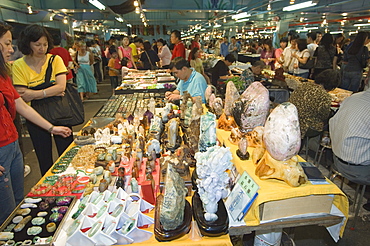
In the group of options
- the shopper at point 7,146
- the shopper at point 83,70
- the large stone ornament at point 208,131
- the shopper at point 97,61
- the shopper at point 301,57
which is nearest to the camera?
the shopper at point 7,146

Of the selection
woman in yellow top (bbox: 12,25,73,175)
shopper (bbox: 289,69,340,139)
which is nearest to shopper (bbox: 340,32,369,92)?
shopper (bbox: 289,69,340,139)

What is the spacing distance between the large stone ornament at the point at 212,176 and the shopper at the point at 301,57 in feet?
18.7

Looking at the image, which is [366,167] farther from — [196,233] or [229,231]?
[196,233]

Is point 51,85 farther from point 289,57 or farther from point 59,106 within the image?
point 289,57

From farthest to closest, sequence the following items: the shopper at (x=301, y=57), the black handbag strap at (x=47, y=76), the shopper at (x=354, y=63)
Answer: the shopper at (x=301, y=57) → the shopper at (x=354, y=63) → the black handbag strap at (x=47, y=76)

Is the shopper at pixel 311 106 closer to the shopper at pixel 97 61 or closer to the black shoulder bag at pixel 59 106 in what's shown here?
the black shoulder bag at pixel 59 106

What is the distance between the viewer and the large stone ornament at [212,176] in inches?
51.8

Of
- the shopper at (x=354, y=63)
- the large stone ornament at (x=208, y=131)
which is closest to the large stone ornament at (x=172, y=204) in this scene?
the large stone ornament at (x=208, y=131)

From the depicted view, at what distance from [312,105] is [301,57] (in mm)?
3809

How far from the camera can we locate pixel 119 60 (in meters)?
8.62

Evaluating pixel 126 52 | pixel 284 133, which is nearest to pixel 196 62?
pixel 126 52

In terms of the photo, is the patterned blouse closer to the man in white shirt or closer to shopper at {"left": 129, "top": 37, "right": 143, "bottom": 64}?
the man in white shirt

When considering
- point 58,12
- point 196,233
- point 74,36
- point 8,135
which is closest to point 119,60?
point 58,12

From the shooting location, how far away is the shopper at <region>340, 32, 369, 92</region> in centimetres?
550
